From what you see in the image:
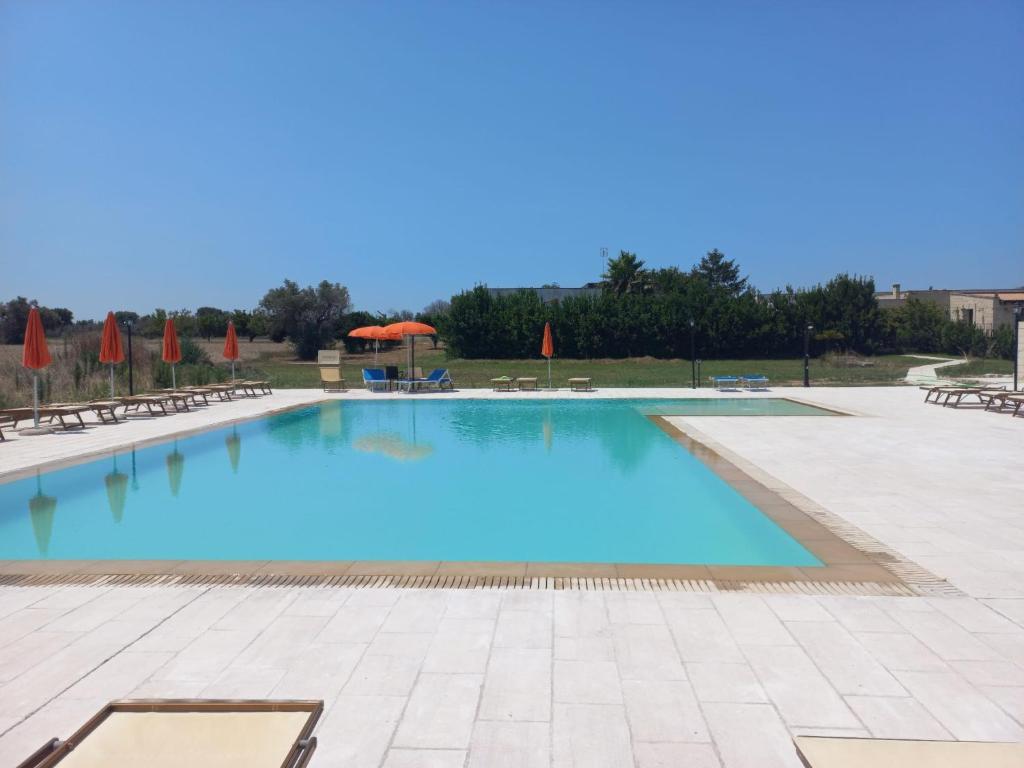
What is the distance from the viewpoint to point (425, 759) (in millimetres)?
2566

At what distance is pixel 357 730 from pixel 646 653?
1.42 m

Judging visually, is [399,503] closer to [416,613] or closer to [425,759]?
[416,613]

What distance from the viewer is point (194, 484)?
8.39 m

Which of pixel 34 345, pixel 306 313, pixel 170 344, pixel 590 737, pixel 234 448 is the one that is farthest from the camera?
pixel 306 313

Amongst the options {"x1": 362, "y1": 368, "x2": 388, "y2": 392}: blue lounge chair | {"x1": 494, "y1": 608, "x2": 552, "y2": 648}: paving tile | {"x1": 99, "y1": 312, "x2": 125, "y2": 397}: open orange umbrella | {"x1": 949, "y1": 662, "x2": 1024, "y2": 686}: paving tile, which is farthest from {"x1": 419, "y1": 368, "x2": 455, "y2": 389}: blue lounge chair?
Answer: {"x1": 949, "y1": 662, "x2": 1024, "y2": 686}: paving tile

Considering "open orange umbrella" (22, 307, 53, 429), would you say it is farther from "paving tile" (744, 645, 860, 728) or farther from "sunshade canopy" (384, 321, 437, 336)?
"paving tile" (744, 645, 860, 728)

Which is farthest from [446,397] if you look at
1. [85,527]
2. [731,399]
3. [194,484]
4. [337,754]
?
[337,754]

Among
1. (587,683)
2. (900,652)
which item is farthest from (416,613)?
(900,652)

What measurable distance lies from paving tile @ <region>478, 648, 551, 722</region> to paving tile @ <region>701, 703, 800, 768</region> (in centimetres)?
68

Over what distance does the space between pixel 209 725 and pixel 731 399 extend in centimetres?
1606

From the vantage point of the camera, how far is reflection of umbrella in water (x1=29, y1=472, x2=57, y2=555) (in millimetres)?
5934

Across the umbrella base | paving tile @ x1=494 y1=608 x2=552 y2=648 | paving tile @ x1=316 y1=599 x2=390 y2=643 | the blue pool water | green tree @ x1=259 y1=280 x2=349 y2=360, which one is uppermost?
green tree @ x1=259 y1=280 x2=349 y2=360

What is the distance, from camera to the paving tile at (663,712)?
2.71m

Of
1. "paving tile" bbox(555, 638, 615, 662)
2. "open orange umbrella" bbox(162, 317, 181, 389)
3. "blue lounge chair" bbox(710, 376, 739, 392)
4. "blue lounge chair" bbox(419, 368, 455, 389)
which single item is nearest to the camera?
"paving tile" bbox(555, 638, 615, 662)
